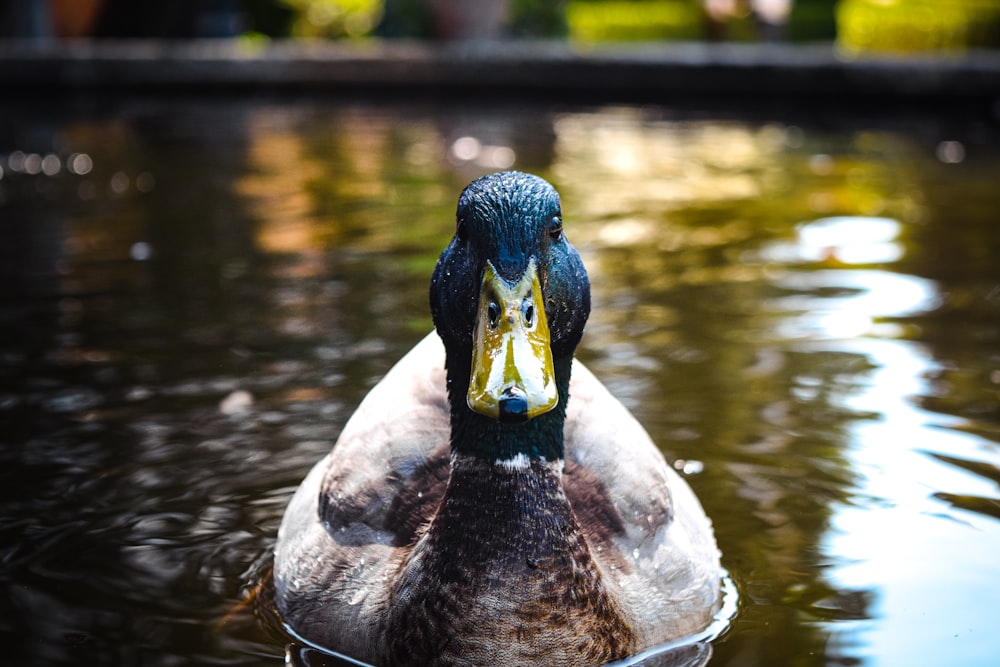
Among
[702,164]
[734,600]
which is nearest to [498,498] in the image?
[734,600]

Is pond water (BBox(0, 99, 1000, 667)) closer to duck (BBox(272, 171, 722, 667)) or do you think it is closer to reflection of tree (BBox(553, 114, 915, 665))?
reflection of tree (BBox(553, 114, 915, 665))

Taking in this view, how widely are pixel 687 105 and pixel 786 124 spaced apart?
114 centimetres

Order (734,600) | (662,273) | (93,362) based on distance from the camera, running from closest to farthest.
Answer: (734,600)
(93,362)
(662,273)

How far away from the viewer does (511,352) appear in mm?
2527

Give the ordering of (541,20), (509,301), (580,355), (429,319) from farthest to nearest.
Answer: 1. (541,20)
2. (429,319)
3. (580,355)
4. (509,301)

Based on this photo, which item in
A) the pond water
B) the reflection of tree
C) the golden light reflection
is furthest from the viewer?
the golden light reflection

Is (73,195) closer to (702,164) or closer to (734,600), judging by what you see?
(702,164)

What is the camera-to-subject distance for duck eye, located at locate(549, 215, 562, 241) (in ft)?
9.14

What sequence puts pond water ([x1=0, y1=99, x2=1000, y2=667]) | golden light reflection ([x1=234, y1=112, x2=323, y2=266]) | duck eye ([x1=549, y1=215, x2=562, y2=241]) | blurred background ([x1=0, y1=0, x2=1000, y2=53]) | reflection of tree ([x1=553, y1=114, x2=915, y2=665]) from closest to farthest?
duck eye ([x1=549, y1=215, x2=562, y2=241])
pond water ([x1=0, y1=99, x2=1000, y2=667])
reflection of tree ([x1=553, y1=114, x2=915, y2=665])
golden light reflection ([x1=234, y1=112, x2=323, y2=266])
blurred background ([x1=0, y1=0, x2=1000, y2=53])

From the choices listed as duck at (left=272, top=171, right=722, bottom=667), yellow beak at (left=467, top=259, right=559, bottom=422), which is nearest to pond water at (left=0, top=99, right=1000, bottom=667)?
duck at (left=272, top=171, right=722, bottom=667)

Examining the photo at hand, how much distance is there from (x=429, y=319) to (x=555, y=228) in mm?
2978

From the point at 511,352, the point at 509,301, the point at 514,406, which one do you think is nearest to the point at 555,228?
the point at 509,301

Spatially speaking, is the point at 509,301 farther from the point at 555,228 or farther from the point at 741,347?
the point at 741,347

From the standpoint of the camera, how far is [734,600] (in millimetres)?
3420
